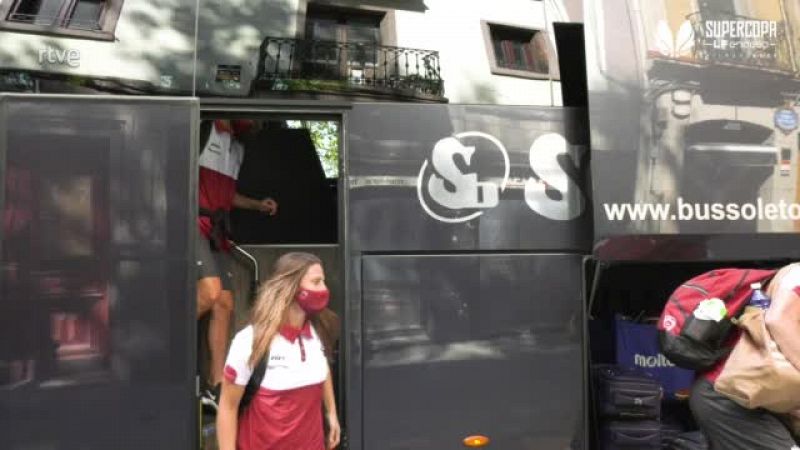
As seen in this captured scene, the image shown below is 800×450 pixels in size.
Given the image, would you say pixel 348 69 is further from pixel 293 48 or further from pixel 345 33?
pixel 293 48

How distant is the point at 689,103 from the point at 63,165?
3.20 metres

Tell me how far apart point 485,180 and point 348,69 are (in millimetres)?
923

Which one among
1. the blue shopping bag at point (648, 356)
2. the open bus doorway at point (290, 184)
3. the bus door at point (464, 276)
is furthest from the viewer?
the open bus doorway at point (290, 184)

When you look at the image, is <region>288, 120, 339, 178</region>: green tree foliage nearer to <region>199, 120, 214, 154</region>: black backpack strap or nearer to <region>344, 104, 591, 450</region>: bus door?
<region>199, 120, 214, 154</region>: black backpack strap

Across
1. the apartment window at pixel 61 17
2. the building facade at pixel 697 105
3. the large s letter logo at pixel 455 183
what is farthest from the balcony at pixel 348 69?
the building facade at pixel 697 105

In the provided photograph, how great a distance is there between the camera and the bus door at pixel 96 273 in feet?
11.0

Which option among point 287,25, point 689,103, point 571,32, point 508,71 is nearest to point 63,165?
point 287,25

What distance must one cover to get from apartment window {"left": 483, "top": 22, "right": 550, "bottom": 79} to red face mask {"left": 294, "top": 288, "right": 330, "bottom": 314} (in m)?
1.58

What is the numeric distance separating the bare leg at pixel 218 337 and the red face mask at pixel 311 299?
3.39ft

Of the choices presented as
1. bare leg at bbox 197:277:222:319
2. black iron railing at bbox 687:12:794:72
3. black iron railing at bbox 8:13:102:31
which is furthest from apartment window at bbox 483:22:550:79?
black iron railing at bbox 8:13:102:31

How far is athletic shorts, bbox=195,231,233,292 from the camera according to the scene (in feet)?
13.0

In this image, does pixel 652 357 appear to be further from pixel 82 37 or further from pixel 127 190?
pixel 82 37

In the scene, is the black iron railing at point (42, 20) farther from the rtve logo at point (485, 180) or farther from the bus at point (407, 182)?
the rtve logo at point (485, 180)

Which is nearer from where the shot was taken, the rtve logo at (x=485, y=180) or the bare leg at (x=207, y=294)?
the rtve logo at (x=485, y=180)
